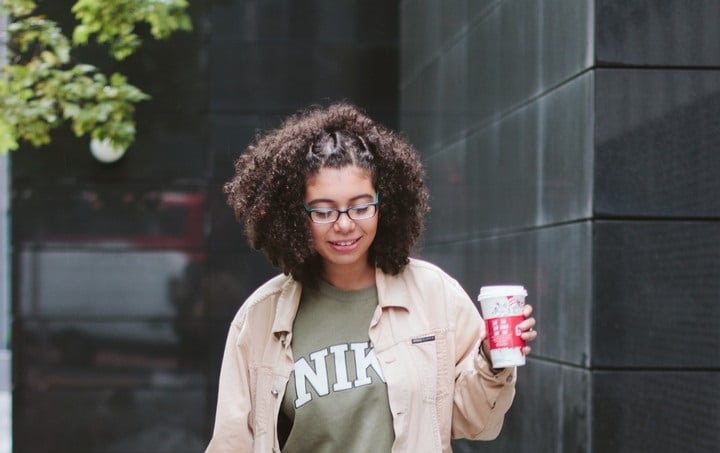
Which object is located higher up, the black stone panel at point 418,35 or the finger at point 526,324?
the black stone panel at point 418,35

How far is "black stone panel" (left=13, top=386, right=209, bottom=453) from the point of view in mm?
10664

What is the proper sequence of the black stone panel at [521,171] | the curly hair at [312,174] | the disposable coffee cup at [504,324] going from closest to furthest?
the disposable coffee cup at [504,324]
the curly hair at [312,174]
the black stone panel at [521,171]

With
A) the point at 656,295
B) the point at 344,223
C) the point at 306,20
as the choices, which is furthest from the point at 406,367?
the point at 306,20

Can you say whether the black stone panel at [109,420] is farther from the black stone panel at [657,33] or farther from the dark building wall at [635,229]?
the black stone panel at [657,33]

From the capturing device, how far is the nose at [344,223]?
361cm

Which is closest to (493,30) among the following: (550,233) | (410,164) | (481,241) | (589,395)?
(481,241)

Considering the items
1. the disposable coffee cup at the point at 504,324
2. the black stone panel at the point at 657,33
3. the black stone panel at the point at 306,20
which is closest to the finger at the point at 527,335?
the disposable coffee cup at the point at 504,324

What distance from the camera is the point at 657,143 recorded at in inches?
204

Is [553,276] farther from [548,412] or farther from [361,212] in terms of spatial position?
[361,212]

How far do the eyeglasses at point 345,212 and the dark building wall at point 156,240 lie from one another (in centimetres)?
699

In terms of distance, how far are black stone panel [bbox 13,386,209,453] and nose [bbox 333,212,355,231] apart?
23.9 ft

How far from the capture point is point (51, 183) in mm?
10680

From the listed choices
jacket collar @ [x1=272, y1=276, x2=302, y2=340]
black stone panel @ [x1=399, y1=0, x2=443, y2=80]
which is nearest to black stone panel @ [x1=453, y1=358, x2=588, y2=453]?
jacket collar @ [x1=272, y1=276, x2=302, y2=340]

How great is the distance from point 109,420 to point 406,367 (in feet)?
24.6
